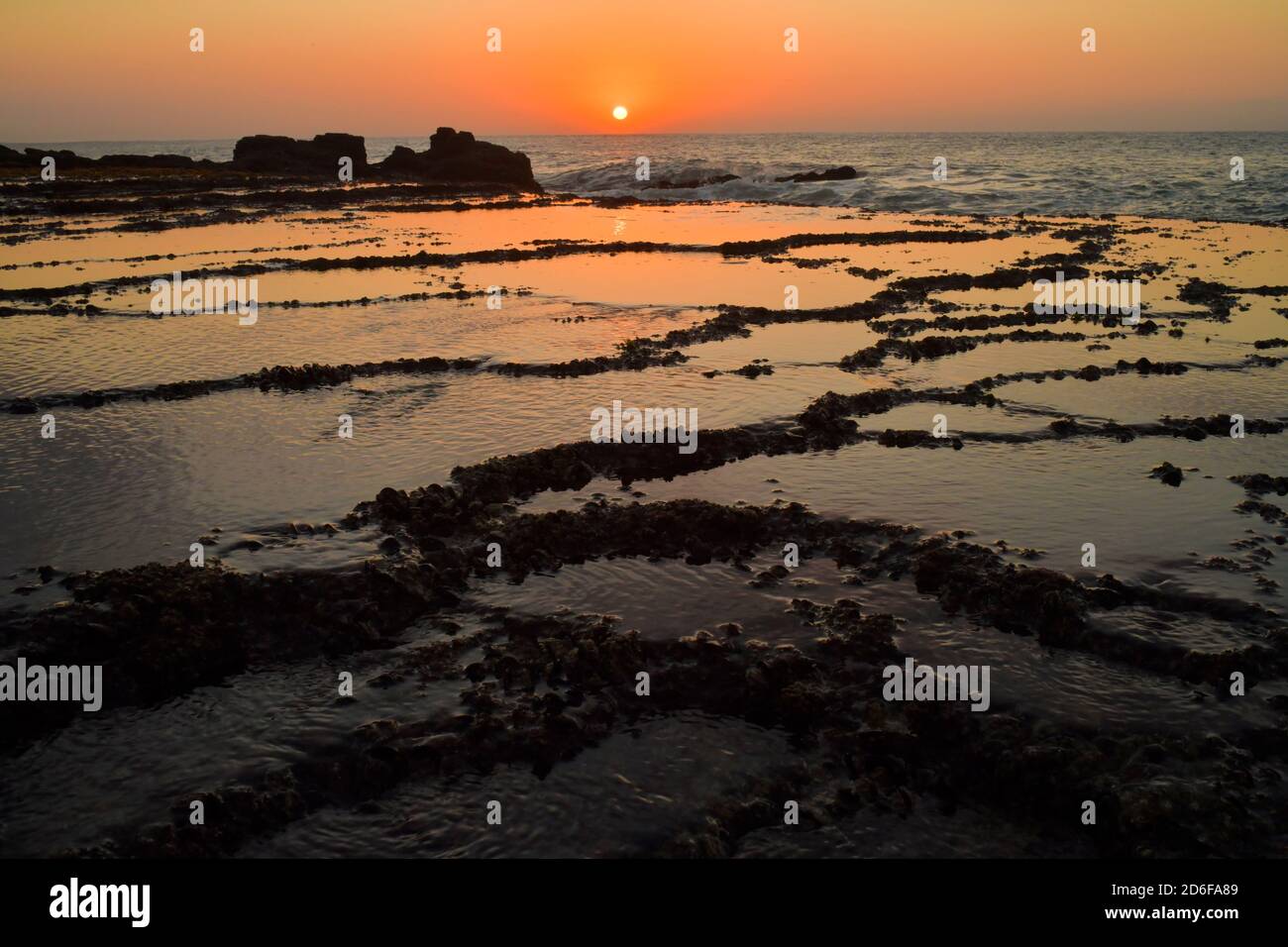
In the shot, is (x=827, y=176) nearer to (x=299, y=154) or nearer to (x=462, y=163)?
(x=462, y=163)

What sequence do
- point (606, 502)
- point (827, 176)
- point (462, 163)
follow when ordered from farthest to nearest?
point (462, 163)
point (827, 176)
point (606, 502)

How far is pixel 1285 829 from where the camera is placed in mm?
5777

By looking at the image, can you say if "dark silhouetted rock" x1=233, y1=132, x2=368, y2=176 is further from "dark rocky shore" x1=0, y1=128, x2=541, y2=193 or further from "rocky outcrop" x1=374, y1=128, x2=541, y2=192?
"rocky outcrop" x1=374, y1=128, x2=541, y2=192

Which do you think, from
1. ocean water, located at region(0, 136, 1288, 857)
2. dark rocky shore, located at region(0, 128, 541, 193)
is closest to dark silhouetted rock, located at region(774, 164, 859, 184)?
dark rocky shore, located at region(0, 128, 541, 193)

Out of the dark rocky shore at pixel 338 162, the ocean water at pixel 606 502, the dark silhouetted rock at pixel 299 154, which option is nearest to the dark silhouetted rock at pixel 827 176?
the dark rocky shore at pixel 338 162

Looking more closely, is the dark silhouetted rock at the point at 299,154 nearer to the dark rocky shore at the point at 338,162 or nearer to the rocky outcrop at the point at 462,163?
the dark rocky shore at the point at 338,162

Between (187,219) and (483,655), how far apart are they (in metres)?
50.2

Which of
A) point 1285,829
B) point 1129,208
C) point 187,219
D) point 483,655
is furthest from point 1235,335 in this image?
point 187,219

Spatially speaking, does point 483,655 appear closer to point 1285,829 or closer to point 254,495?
point 254,495

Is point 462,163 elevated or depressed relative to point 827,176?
elevated

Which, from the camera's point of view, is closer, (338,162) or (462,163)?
(462,163)

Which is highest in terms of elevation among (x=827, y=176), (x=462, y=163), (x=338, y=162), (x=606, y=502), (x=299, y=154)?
(x=299, y=154)

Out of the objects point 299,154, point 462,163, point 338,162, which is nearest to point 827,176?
point 462,163

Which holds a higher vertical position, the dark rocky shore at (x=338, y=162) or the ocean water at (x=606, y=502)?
the dark rocky shore at (x=338, y=162)
